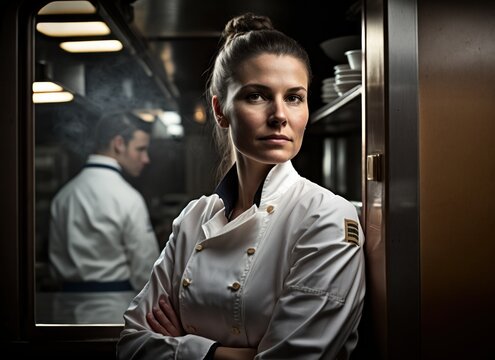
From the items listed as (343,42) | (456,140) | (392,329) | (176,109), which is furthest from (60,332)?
(176,109)

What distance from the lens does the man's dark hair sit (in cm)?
348

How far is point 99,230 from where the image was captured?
3.33 meters

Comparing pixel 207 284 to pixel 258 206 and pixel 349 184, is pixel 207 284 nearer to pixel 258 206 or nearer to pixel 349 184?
pixel 258 206

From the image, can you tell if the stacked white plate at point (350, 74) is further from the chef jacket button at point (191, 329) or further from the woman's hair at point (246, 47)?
the chef jacket button at point (191, 329)

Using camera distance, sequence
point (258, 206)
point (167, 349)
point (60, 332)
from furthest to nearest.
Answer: point (60, 332) → point (258, 206) → point (167, 349)

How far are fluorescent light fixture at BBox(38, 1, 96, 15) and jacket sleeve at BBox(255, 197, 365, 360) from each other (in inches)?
61.2

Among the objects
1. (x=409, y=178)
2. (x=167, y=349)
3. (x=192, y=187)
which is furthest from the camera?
(x=192, y=187)

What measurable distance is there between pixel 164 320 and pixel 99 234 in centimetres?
189

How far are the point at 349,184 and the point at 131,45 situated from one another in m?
1.96

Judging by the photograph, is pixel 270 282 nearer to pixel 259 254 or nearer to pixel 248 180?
pixel 259 254

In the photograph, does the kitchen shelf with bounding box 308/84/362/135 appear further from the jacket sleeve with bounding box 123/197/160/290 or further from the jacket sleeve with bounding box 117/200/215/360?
the jacket sleeve with bounding box 123/197/160/290

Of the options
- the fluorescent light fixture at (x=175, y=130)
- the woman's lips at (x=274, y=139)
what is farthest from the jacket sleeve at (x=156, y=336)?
the fluorescent light fixture at (x=175, y=130)

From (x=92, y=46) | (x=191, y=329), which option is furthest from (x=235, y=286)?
(x=92, y=46)

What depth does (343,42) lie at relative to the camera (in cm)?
250
